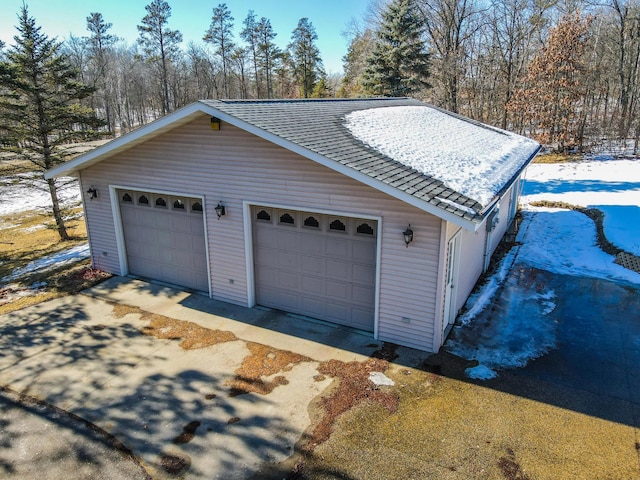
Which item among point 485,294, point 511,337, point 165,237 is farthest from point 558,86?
point 165,237

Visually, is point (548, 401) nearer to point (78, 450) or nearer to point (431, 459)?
point (431, 459)

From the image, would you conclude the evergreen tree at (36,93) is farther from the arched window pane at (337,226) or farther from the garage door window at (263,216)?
the arched window pane at (337,226)

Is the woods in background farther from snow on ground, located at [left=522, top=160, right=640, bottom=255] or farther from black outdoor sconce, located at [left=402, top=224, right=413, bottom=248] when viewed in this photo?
Answer: black outdoor sconce, located at [left=402, top=224, right=413, bottom=248]

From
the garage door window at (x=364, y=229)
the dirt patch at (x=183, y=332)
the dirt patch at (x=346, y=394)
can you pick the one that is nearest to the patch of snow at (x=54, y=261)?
the dirt patch at (x=183, y=332)

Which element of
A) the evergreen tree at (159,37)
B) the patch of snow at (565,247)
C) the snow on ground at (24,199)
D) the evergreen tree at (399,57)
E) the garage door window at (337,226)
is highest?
the evergreen tree at (159,37)

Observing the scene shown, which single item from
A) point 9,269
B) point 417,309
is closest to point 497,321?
point 417,309

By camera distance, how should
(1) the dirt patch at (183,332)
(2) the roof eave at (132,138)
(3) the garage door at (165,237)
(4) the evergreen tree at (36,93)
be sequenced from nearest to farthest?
1. (1) the dirt patch at (183,332)
2. (2) the roof eave at (132,138)
3. (3) the garage door at (165,237)
4. (4) the evergreen tree at (36,93)
